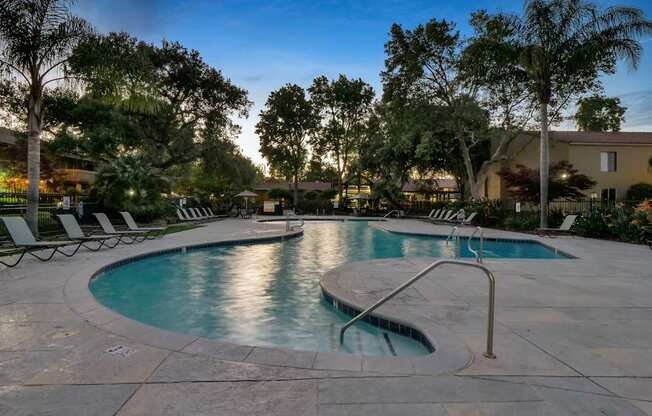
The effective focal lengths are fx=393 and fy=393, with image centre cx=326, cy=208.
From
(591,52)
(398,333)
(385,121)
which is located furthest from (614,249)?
(385,121)

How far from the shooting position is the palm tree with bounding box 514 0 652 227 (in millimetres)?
15578

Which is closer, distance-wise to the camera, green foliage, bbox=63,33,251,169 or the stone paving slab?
the stone paving slab

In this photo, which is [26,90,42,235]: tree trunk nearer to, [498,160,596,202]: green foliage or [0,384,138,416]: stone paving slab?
[0,384,138,416]: stone paving slab

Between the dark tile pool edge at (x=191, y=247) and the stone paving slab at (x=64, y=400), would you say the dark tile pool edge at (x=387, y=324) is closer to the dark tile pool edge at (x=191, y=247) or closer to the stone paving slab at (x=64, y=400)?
the stone paving slab at (x=64, y=400)

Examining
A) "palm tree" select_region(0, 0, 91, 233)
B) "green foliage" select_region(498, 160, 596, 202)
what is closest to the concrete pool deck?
"palm tree" select_region(0, 0, 91, 233)

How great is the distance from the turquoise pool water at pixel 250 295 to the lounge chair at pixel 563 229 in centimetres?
338

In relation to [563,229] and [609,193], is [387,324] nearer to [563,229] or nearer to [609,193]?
[563,229]

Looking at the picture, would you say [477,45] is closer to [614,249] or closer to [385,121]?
[614,249]

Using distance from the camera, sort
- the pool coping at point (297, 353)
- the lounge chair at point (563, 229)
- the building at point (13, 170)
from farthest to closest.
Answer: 1. the building at point (13, 170)
2. the lounge chair at point (563, 229)
3. the pool coping at point (297, 353)

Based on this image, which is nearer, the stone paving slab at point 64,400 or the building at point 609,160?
the stone paving slab at point 64,400

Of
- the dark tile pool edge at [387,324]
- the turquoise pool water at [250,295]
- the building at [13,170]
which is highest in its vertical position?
the building at [13,170]

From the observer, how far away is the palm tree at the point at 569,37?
15.6 metres

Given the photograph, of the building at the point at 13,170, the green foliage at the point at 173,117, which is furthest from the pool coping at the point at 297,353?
the building at the point at 13,170

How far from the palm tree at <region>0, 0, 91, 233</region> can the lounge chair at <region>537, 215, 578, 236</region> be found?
18.0 m
